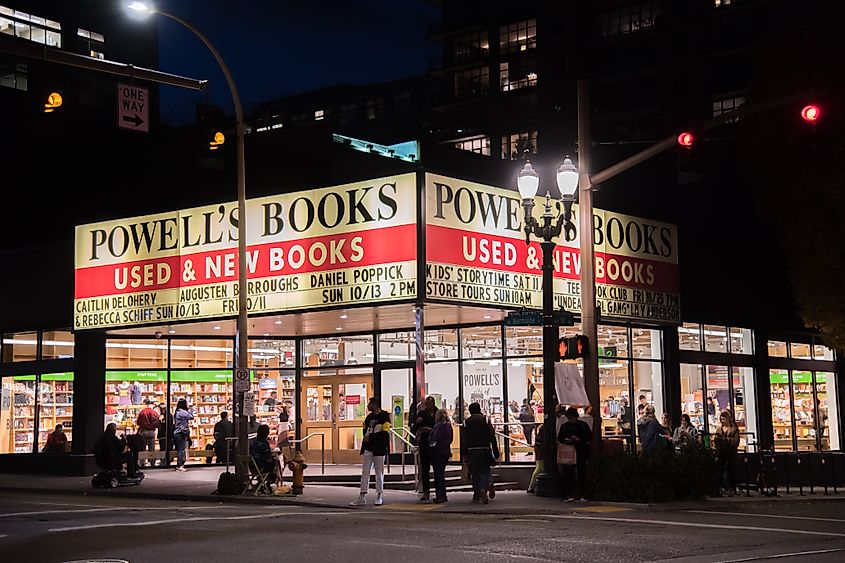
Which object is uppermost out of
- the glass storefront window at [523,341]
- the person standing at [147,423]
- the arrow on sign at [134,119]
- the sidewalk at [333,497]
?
the arrow on sign at [134,119]

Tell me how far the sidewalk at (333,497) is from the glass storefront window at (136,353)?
3497 millimetres

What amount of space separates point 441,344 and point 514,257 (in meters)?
5.40

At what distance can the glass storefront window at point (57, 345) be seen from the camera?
3178 cm

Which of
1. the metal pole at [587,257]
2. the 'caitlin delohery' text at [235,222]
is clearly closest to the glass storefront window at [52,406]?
the 'caitlin delohery' text at [235,222]

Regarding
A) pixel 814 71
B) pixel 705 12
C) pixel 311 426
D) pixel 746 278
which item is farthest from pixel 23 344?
pixel 705 12

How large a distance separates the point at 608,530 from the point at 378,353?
56.2ft

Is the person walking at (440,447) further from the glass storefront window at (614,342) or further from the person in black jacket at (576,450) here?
the glass storefront window at (614,342)

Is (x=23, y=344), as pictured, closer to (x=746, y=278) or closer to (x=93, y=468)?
(x=93, y=468)

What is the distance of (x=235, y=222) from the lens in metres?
27.0

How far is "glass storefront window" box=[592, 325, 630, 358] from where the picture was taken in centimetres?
3125

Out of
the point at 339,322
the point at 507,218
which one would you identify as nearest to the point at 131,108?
the point at 507,218

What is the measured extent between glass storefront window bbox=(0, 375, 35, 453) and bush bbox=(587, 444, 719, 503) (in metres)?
18.8

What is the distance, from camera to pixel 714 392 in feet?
114

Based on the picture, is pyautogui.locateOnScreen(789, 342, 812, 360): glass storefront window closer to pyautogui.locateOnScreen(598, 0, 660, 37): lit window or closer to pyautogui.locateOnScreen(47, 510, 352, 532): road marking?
pyautogui.locateOnScreen(47, 510, 352, 532): road marking
